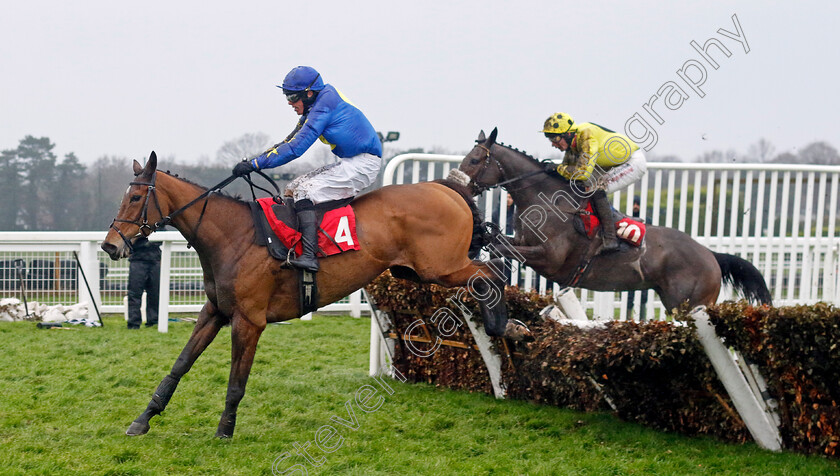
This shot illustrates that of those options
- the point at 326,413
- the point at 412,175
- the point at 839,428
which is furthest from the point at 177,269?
the point at 839,428

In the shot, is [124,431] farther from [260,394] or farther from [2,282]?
[2,282]

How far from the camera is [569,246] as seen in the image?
6172 millimetres

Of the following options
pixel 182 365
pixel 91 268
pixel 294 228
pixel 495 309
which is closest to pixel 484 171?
Result: pixel 495 309

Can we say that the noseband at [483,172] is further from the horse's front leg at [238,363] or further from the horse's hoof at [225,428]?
the horse's hoof at [225,428]

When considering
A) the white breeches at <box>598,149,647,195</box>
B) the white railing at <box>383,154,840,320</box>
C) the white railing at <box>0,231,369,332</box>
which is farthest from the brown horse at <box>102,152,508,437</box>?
the white railing at <box>0,231,369,332</box>

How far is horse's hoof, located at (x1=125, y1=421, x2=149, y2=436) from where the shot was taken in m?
4.57

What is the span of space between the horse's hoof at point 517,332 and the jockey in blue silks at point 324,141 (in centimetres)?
124

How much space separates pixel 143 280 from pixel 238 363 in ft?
16.5

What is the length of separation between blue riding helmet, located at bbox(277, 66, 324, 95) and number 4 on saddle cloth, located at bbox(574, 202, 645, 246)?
2.46 metres

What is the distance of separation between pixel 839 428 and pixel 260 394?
3774 mm

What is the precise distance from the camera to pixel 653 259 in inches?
251

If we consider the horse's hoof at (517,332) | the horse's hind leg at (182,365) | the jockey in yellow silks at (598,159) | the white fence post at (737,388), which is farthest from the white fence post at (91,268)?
the white fence post at (737,388)

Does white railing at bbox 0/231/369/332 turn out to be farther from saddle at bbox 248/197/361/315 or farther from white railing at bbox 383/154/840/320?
saddle at bbox 248/197/361/315

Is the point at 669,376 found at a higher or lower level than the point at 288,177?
lower
